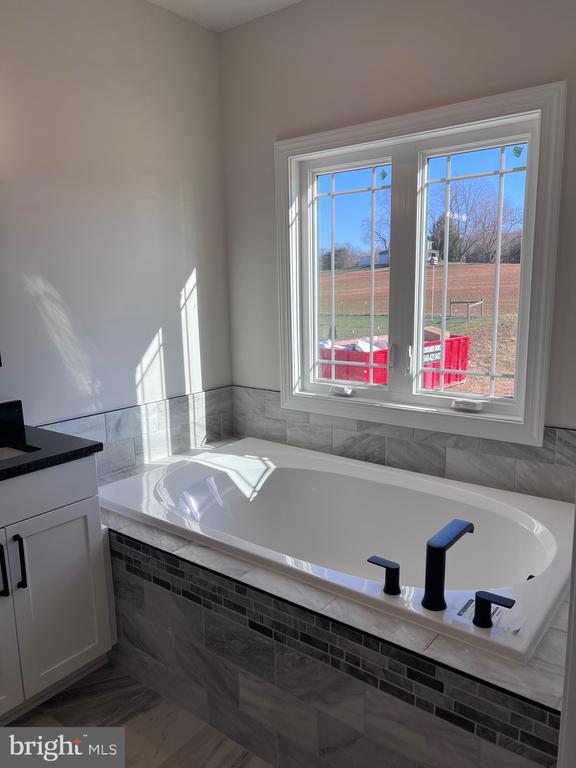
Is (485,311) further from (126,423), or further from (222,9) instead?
(222,9)

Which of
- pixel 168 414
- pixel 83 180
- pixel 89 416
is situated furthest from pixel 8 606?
pixel 83 180

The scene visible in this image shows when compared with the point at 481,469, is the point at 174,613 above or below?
below

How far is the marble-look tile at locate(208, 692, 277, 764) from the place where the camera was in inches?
69.6

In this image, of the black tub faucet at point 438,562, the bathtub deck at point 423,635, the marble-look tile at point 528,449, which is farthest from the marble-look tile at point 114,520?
the marble-look tile at point 528,449

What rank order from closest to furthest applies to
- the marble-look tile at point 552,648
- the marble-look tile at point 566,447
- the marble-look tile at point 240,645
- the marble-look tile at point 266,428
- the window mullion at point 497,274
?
the marble-look tile at point 552,648 < the marble-look tile at point 240,645 < the marble-look tile at point 566,447 < the window mullion at point 497,274 < the marble-look tile at point 266,428

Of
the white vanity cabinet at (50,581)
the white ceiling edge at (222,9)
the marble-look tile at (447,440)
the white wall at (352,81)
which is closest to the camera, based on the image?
the white vanity cabinet at (50,581)

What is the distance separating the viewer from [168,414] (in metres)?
2.93

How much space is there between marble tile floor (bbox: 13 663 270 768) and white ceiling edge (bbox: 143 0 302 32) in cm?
295

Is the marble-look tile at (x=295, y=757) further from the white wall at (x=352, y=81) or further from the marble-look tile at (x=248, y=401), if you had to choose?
the marble-look tile at (x=248, y=401)

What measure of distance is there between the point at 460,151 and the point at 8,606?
2.41 metres

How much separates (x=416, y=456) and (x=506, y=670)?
131 centimetres

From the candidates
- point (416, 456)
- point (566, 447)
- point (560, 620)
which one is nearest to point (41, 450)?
point (416, 456)

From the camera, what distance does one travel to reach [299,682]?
1.63 meters

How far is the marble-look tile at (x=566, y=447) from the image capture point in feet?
7.13
